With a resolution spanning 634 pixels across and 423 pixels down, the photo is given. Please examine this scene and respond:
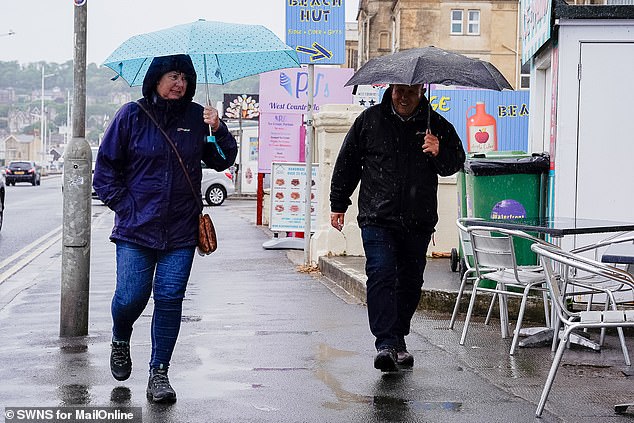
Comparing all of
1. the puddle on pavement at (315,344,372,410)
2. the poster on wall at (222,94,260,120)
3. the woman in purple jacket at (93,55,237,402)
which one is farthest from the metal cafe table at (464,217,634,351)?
the poster on wall at (222,94,260,120)

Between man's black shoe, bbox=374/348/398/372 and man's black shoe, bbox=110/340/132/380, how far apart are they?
1.56m

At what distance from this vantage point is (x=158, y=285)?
20.9ft

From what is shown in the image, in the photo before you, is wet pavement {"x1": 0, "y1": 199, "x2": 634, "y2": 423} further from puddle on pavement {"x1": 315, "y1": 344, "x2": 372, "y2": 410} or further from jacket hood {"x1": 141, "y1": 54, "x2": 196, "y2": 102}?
jacket hood {"x1": 141, "y1": 54, "x2": 196, "y2": 102}

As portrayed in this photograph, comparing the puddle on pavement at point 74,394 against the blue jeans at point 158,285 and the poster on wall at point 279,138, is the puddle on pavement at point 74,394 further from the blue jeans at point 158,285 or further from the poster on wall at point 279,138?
the poster on wall at point 279,138

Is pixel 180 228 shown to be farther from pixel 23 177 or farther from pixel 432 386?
pixel 23 177

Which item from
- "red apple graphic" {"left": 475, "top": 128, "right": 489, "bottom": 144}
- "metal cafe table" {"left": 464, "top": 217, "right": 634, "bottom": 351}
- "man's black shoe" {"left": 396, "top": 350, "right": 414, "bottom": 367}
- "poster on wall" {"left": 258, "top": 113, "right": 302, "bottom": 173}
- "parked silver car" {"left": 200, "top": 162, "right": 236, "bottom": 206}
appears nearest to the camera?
"metal cafe table" {"left": 464, "top": 217, "right": 634, "bottom": 351}

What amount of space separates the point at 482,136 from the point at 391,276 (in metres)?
12.4

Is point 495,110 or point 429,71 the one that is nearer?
point 429,71

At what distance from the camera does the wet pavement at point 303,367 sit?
608 cm

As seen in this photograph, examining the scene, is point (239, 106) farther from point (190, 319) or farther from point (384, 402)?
point (384, 402)

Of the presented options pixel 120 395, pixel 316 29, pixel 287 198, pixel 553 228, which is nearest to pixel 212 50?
pixel 120 395

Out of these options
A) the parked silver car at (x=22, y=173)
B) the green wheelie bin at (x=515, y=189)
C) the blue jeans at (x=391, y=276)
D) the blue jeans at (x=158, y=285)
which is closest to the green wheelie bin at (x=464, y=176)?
the green wheelie bin at (x=515, y=189)

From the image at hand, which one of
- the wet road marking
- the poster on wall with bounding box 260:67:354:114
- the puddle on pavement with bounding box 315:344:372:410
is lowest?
the wet road marking

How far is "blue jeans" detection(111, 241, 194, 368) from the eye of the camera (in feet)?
20.8
